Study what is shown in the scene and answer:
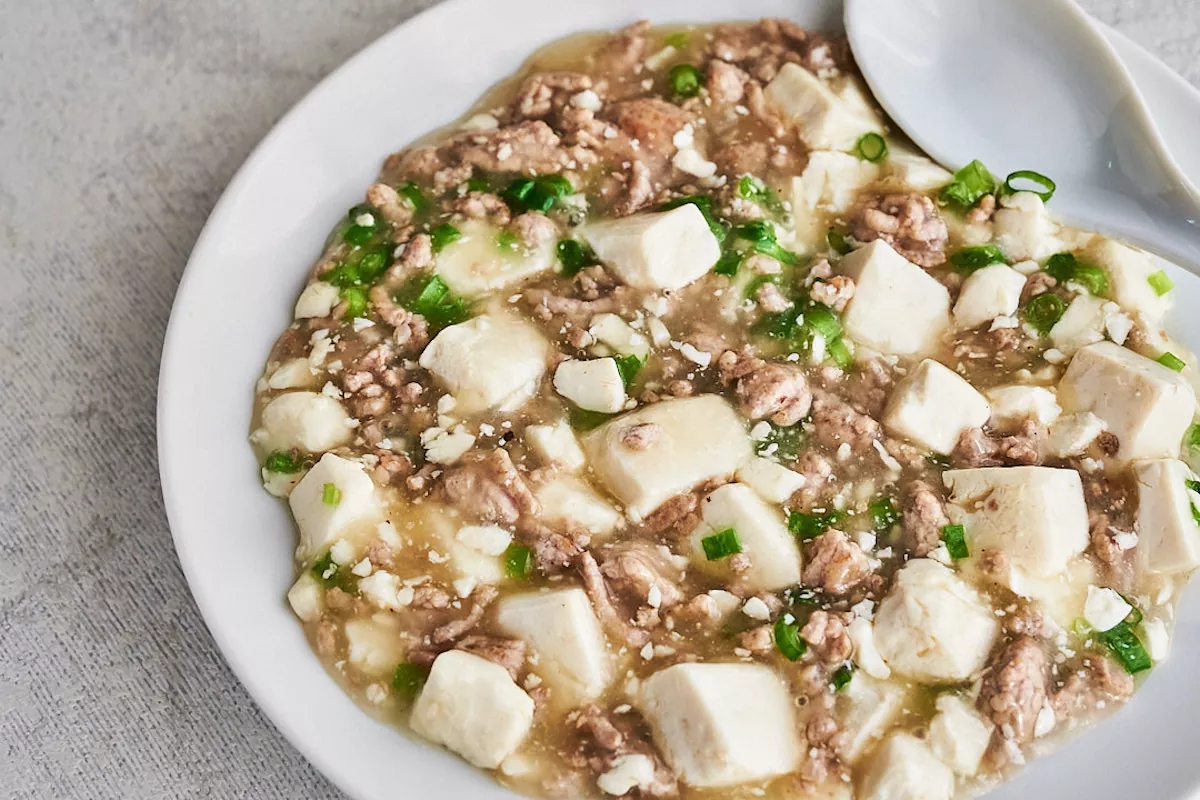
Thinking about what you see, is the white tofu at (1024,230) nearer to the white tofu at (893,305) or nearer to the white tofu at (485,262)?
the white tofu at (893,305)

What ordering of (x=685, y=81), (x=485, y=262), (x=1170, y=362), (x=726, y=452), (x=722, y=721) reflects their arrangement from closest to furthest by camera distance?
(x=722, y=721)
(x=726, y=452)
(x=1170, y=362)
(x=485, y=262)
(x=685, y=81)

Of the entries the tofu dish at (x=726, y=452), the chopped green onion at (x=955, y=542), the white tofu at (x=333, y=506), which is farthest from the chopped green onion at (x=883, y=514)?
the white tofu at (x=333, y=506)

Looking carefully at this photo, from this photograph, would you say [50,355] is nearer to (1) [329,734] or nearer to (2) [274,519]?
(2) [274,519]

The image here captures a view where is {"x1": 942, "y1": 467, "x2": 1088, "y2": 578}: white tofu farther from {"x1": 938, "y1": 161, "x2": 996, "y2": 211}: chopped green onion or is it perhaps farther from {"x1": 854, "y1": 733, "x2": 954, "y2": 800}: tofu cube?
{"x1": 938, "y1": 161, "x2": 996, "y2": 211}: chopped green onion

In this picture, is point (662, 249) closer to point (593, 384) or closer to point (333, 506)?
point (593, 384)

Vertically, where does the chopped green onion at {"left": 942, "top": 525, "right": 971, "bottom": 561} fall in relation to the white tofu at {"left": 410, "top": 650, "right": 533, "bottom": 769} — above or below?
above

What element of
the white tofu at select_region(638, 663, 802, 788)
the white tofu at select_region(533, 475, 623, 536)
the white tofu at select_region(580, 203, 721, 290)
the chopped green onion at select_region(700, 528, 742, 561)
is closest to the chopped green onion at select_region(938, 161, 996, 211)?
the white tofu at select_region(580, 203, 721, 290)

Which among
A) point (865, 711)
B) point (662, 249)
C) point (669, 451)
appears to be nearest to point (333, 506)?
point (669, 451)
